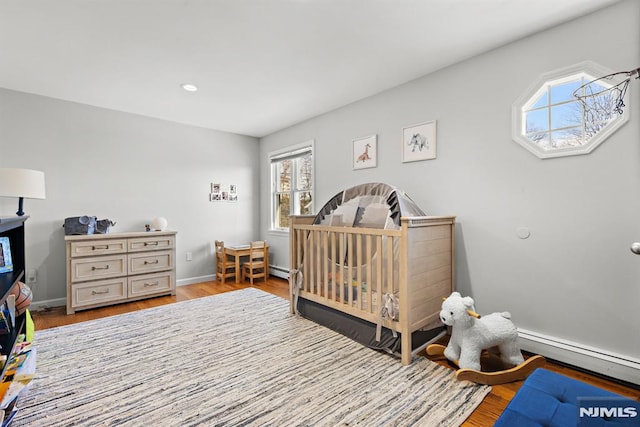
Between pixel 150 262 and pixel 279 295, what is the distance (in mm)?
1623

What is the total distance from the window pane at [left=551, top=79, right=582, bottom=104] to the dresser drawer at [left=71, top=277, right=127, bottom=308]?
442 cm

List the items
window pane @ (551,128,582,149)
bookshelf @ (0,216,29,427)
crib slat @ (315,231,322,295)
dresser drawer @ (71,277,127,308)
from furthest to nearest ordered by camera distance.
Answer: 1. dresser drawer @ (71,277,127,308)
2. crib slat @ (315,231,322,295)
3. window pane @ (551,128,582,149)
4. bookshelf @ (0,216,29,427)

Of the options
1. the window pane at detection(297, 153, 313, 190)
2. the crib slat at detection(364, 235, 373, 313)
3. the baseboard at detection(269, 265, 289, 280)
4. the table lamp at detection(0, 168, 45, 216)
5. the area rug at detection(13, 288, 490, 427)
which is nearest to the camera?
the area rug at detection(13, 288, 490, 427)

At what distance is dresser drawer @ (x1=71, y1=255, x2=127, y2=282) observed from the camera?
3.10m

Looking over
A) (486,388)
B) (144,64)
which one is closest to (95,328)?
(144,64)

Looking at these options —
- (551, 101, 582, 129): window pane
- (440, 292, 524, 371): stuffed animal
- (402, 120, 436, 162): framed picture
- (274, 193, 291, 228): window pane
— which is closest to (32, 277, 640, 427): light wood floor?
(440, 292, 524, 371): stuffed animal

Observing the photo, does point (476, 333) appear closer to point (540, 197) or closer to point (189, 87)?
point (540, 197)

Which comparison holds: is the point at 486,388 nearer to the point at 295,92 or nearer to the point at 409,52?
the point at 409,52

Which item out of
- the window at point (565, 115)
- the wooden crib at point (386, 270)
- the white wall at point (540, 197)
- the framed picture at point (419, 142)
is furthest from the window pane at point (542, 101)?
the wooden crib at point (386, 270)

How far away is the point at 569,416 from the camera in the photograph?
3.34 ft

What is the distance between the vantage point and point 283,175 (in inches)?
185

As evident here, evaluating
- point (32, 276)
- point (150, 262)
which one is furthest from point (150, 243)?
point (32, 276)

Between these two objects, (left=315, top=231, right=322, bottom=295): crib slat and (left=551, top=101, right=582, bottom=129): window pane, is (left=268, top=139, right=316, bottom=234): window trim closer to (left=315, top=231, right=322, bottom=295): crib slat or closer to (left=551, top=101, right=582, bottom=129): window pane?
(left=315, top=231, right=322, bottom=295): crib slat

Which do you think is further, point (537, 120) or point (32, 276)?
point (32, 276)
